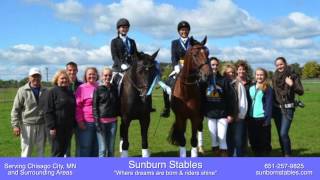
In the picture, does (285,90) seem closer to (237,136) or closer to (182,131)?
(237,136)

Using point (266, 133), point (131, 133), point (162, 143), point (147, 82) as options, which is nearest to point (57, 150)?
point (147, 82)

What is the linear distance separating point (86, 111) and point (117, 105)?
1.02 meters

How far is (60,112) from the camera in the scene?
7.74 metres

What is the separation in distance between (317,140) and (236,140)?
5.29 metres

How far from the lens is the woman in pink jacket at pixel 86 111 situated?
26.3ft

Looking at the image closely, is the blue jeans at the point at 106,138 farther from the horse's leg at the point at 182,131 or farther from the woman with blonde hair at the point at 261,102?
the woman with blonde hair at the point at 261,102

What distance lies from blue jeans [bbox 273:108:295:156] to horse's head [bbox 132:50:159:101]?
274cm

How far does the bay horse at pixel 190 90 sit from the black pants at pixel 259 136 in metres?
1.16

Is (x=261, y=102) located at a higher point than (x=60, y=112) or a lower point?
higher

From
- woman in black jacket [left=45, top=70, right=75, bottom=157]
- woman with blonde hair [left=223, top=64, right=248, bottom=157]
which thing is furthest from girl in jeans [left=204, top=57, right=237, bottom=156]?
woman in black jacket [left=45, top=70, right=75, bottom=157]

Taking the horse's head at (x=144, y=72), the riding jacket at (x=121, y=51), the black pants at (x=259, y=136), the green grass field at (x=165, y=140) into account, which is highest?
the riding jacket at (x=121, y=51)

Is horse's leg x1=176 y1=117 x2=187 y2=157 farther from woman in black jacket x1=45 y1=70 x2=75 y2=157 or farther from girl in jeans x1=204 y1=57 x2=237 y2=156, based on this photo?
woman in black jacket x1=45 y1=70 x2=75 y2=157

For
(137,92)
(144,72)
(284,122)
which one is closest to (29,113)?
(137,92)

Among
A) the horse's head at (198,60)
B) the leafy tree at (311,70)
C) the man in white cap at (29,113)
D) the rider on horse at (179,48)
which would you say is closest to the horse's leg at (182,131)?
the rider on horse at (179,48)
